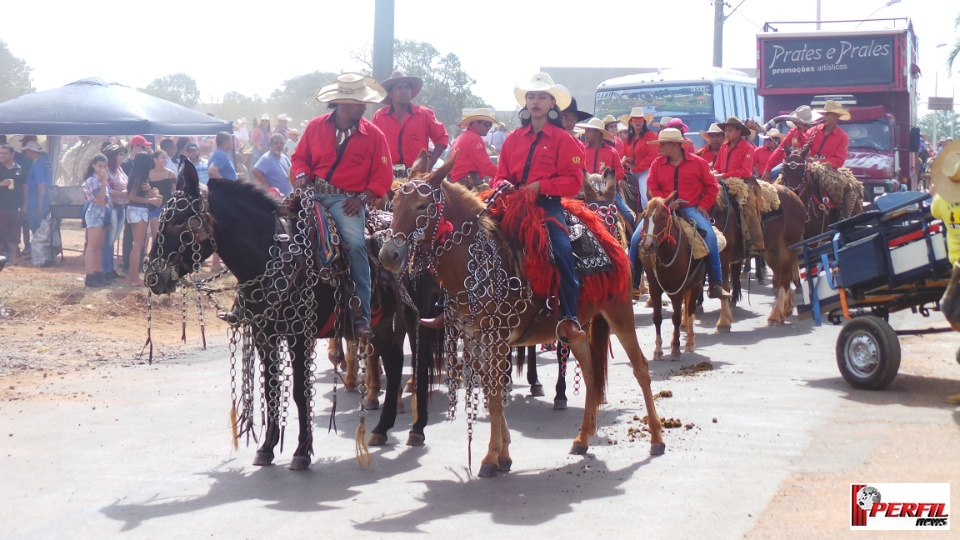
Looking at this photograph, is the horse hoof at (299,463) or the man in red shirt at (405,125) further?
the man in red shirt at (405,125)

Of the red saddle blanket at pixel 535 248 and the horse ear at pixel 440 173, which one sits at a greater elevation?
the horse ear at pixel 440 173

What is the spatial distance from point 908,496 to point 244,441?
198 inches

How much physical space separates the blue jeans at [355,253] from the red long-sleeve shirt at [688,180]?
5.53 metres

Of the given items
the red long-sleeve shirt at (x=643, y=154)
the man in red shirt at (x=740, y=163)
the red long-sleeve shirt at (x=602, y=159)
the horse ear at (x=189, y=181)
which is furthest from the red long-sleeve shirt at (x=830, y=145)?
the horse ear at (x=189, y=181)

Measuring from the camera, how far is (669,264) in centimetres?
1202

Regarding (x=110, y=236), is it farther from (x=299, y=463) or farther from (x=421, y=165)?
(x=421, y=165)

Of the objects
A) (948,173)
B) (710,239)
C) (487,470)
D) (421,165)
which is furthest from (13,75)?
(948,173)

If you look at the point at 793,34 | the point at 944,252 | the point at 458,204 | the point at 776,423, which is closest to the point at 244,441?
the point at 458,204

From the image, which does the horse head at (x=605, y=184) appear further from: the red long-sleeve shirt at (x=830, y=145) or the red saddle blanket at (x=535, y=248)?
the red long-sleeve shirt at (x=830, y=145)

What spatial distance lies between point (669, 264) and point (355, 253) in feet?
16.8

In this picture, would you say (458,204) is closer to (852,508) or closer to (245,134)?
(852,508)

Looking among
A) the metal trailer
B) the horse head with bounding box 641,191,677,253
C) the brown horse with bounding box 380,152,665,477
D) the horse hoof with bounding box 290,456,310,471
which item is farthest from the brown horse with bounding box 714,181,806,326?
the horse hoof with bounding box 290,456,310,471

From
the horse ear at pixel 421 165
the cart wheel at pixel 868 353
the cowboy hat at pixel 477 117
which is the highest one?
the cowboy hat at pixel 477 117

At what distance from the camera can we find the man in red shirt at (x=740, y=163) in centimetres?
1446
